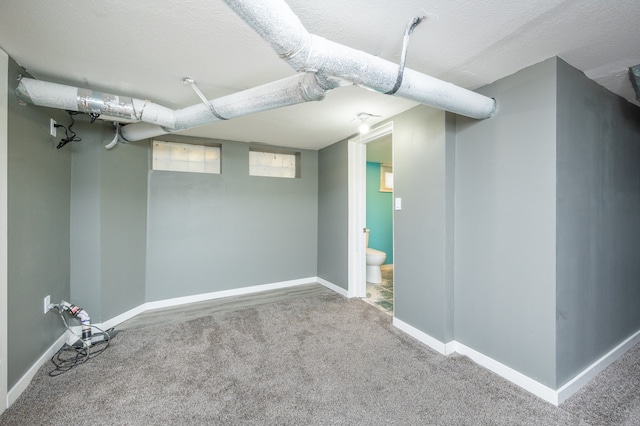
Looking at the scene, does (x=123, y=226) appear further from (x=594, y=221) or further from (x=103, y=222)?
(x=594, y=221)

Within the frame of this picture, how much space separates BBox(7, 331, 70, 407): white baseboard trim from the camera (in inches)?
61.3

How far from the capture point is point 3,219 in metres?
1.48

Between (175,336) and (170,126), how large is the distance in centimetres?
183

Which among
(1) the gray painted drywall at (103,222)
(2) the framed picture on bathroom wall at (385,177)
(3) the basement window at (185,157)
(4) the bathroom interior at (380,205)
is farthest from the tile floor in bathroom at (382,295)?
(1) the gray painted drywall at (103,222)

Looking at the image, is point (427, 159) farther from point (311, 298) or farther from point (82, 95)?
point (82, 95)

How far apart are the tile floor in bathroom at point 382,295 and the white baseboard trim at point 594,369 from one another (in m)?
1.47

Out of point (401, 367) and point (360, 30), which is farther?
point (401, 367)

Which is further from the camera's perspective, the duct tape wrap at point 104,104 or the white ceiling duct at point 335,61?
the duct tape wrap at point 104,104

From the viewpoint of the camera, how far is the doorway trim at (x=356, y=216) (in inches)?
130

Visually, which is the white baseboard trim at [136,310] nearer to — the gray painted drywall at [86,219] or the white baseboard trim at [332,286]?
the white baseboard trim at [332,286]

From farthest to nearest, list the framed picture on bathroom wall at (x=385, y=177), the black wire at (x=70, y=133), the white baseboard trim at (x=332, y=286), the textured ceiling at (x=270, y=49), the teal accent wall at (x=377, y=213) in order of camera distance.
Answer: the framed picture on bathroom wall at (x=385, y=177)
the teal accent wall at (x=377, y=213)
the white baseboard trim at (x=332, y=286)
the black wire at (x=70, y=133)
the textured ceiling at (x=270, y=49)

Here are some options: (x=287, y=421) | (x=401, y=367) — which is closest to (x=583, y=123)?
(x=401, y=367)

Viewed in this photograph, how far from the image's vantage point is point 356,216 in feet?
10.9

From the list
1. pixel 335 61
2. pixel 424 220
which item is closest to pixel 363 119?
pixel 424 220
